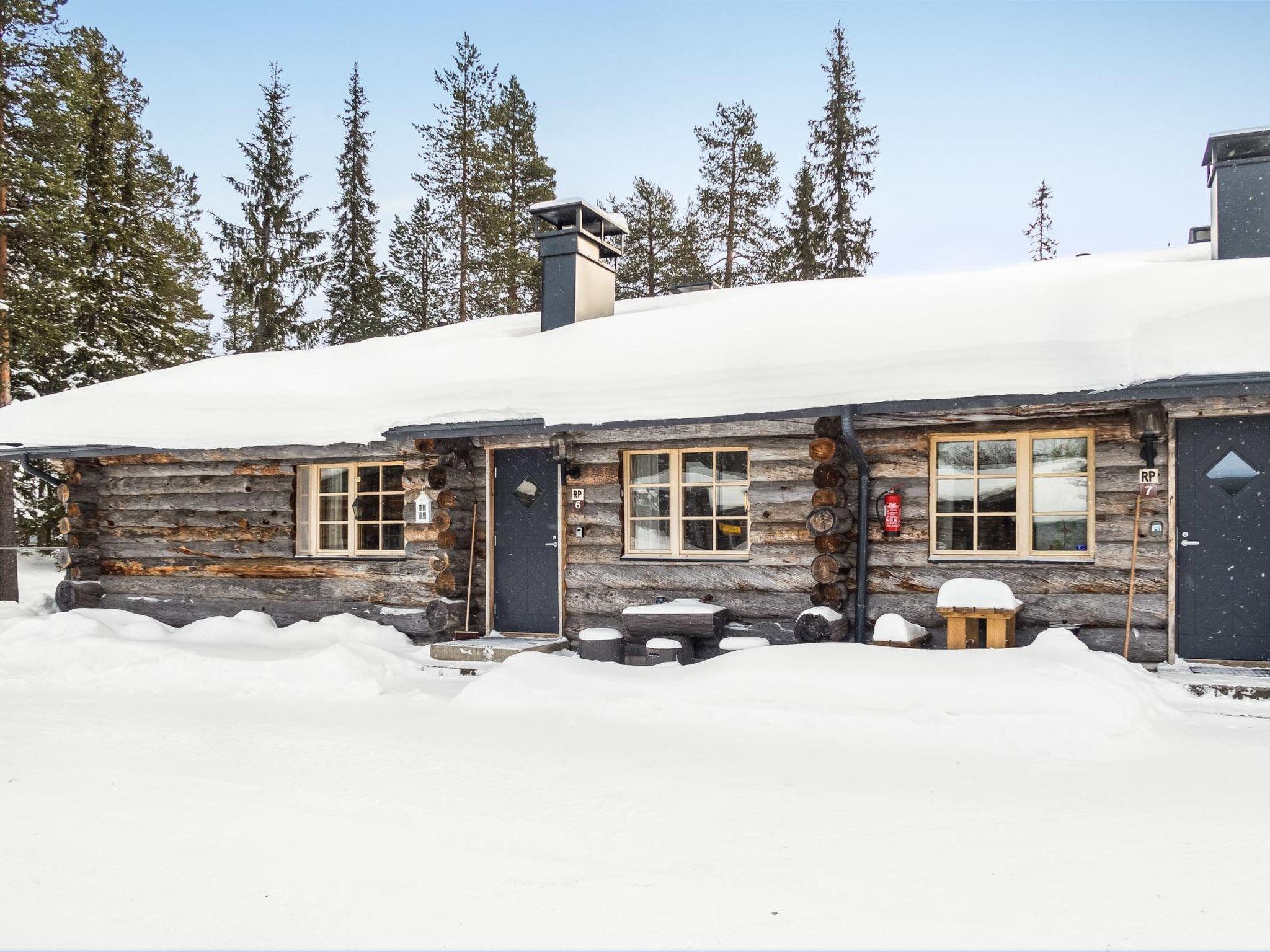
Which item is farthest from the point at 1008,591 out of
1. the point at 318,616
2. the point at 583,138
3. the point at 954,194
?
the point at 583,138

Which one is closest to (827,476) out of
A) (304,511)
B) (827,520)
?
(827,520)

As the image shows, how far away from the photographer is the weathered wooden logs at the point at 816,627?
7.53 meters

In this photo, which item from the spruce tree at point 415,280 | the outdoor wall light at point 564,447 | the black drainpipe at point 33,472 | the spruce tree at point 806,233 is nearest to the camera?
the outdoor wall light at point 564,447

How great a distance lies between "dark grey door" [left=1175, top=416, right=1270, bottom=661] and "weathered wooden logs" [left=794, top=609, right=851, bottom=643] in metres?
2.84

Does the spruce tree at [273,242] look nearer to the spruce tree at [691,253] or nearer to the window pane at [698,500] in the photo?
the spruce tree at [691,253]

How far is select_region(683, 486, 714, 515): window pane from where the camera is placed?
877 centimetres

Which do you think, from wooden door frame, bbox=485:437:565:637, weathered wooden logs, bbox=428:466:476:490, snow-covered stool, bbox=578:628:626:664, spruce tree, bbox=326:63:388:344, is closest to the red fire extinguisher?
snow-covered stool, bbox=578:628:626:664

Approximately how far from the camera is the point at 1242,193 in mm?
8656

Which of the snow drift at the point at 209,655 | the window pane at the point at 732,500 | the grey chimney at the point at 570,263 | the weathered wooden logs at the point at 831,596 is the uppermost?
the grey chimney at the point at 570,263

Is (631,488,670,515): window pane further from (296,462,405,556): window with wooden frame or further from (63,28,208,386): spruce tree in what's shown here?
(63,28,208,386): spruce tree

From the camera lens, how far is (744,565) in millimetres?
8406

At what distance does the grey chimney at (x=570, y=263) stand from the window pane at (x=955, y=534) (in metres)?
5.36

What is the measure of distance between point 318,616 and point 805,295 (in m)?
6.96

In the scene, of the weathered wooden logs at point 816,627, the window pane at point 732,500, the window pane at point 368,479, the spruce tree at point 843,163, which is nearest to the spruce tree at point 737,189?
the spruce tree at point 843,163
